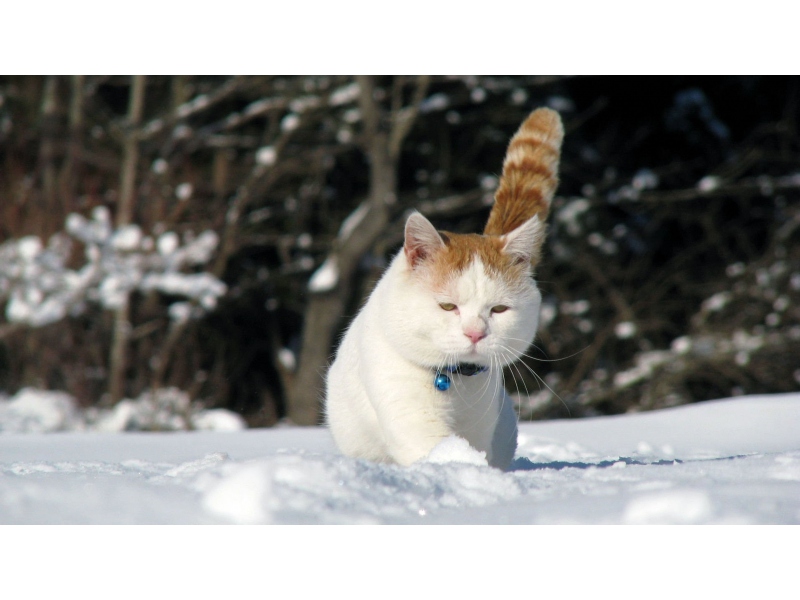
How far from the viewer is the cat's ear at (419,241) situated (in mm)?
2562

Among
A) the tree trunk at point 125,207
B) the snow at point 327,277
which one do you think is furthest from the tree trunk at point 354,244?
the tree trunk at point 125,207

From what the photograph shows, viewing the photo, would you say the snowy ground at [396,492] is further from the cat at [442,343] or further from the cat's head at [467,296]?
the cat's head at [467,296]

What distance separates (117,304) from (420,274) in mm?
5405

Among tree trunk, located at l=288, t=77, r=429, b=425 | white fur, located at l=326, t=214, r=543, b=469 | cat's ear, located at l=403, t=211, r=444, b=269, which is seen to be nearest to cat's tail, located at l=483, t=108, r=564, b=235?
white fur, located at l=326, t=214, r=543, b=469

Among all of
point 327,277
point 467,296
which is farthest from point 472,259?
point 327,277

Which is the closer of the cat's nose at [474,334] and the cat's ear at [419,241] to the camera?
the cat's nose at [474,334]

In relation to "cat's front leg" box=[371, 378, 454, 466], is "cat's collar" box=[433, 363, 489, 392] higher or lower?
higher

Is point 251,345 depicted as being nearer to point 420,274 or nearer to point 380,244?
point 380,244

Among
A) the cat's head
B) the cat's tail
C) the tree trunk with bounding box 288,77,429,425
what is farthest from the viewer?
the tree trunk with bounding box 288,77,429,425

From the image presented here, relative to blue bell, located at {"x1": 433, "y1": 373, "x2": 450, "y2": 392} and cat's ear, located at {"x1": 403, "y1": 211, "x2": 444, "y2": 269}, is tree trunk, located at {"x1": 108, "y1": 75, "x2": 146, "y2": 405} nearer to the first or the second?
cat's ear, located at {"x1": 403, "y1": 211, "x2": 444, "y2": 269}

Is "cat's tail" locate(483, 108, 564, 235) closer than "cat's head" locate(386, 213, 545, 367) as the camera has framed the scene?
No

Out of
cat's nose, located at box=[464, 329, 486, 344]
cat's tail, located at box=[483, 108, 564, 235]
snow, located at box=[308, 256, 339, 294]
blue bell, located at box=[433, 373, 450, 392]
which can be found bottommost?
snow, located at box=[308, 256, 339, 294]

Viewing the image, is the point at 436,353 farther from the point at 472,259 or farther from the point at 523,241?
the point at 523,241

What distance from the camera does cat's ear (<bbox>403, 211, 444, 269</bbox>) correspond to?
2.56 metres
